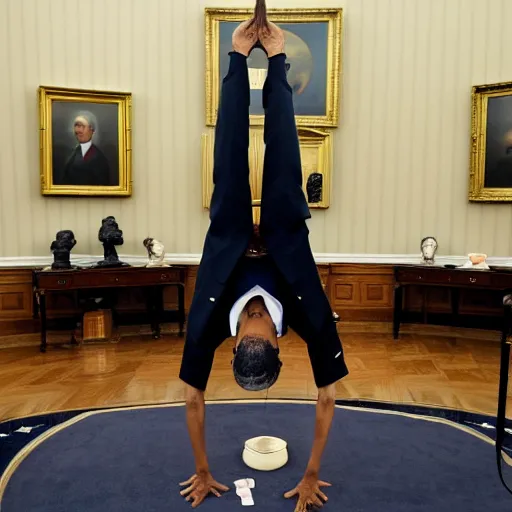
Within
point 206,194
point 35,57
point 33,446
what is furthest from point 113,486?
point 35,57

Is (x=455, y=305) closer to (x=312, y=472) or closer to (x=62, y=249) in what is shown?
(x=312, y=472)

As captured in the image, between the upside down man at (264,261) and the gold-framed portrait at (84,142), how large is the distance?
3607mm

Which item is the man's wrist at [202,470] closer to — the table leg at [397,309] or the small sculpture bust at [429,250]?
the table leg at [397,309]

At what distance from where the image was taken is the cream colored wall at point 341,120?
564 centimetres

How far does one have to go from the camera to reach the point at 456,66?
586 centimetres

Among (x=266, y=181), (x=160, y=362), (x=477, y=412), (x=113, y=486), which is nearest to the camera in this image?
(x=266, y=181)

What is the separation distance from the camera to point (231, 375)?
4.53 m

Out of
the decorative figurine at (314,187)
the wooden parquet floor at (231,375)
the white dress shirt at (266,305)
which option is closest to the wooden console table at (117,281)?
the wooden parquet floor at (231,375)

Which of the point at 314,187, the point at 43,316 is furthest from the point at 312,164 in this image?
the point at 43,316

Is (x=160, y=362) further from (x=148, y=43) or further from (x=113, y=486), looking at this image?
(x=148, y=43)

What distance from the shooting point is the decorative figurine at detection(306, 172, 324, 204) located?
6.01m

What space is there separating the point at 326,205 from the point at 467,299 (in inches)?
75.4

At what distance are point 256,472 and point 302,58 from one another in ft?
15.0

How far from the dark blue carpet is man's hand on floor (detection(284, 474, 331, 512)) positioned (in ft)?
0.15
